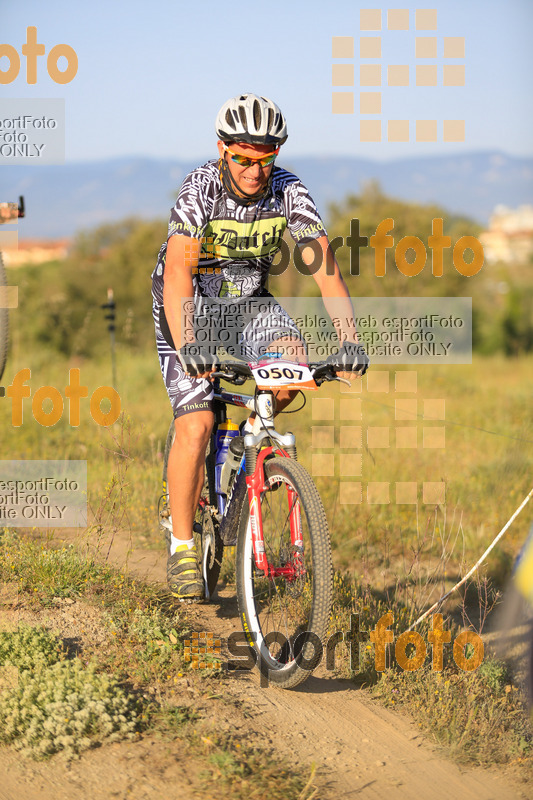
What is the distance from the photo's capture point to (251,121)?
3.88 metres

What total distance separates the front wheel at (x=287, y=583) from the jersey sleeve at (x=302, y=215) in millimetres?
1225

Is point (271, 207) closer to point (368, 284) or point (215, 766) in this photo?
point (215, 766)

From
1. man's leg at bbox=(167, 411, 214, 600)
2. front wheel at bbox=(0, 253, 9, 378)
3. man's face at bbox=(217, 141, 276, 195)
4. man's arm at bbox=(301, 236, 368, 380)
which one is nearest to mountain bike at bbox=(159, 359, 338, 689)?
man's leg at bbox=(167, 411, 214, 600)

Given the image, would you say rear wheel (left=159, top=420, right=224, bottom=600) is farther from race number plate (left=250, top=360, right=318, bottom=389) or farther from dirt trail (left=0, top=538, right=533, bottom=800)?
race number plate (left=250, top=360, right=318, bottom=389)

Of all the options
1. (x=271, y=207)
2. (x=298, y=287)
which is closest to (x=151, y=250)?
(x=298, y=287)

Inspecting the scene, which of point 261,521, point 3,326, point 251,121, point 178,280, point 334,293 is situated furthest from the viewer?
point 3,326

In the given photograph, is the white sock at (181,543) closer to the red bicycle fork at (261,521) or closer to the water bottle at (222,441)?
the water bottle at (222,441)

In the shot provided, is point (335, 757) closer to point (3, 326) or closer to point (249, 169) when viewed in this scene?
point (249, 169)

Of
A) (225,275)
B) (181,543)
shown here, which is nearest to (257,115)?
(225,275)

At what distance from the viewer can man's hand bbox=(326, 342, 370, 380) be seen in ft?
11.8

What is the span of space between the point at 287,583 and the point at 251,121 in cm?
222

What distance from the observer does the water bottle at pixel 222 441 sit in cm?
434

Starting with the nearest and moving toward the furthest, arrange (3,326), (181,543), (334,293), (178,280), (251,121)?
(251,121) → (178,280) → (334,293) → (181,543) → (3,326)

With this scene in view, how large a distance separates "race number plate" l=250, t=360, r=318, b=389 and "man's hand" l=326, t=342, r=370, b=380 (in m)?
0.13
